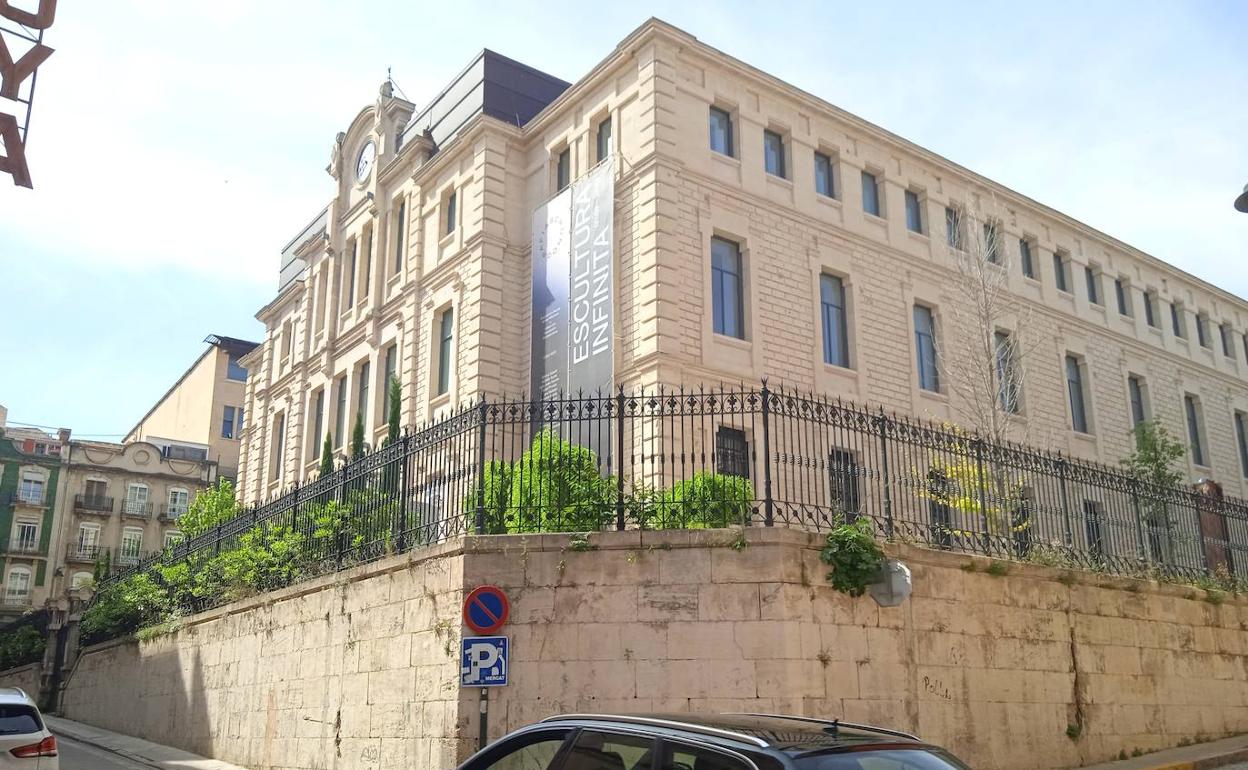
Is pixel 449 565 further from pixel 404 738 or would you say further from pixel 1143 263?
pixel 1143 263

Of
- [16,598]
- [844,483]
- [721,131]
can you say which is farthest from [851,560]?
[16,598]

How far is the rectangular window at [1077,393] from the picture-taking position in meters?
30.7

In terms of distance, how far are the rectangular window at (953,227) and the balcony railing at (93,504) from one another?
4760cm

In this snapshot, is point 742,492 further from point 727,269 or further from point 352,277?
point 352,277

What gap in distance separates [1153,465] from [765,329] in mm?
13571

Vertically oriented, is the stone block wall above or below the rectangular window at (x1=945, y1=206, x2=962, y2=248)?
below

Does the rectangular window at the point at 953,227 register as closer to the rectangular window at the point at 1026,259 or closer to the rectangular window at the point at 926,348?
the rectangular window at the point at 926,348

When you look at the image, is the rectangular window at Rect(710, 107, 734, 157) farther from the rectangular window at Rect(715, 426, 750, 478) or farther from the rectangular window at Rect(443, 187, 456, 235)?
the rectangular window at Rect(715, 426, 750, 478)

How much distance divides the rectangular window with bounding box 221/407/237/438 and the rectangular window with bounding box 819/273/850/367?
44753 millimetres

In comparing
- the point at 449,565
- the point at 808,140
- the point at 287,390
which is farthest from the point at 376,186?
the point at 449,565

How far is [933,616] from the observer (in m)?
11.0

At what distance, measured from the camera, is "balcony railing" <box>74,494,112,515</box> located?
56.1 meters

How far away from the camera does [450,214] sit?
29.0 m

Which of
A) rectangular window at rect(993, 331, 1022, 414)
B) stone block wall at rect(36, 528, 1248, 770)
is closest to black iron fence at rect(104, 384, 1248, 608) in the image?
stone block wall at rect(36, 528, 1248, 770)
